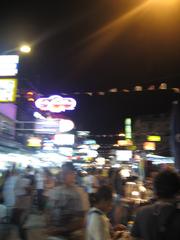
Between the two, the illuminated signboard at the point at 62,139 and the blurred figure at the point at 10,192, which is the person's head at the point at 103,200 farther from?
the illuminated signboard at the point at 62,139

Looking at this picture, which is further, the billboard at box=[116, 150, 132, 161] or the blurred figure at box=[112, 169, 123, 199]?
the billboard at box=[116, 150, 132, 161]

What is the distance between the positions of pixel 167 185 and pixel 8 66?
1518 cm

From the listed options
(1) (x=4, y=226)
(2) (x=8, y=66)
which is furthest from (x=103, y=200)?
(2) (x=8, y=66)

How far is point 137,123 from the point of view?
6806 cm

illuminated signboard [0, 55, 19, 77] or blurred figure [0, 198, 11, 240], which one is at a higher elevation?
illuminated signboard [0, 55, 19, 77]

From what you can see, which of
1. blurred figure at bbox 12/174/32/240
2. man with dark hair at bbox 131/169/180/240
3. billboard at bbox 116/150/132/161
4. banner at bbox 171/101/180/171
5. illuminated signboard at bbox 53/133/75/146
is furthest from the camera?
illuminated signboard at bbox 53/133/75/146

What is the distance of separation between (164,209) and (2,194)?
39.0 ft

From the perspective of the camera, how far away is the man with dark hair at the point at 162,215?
329 centimetres

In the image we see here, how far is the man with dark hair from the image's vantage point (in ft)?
10.8

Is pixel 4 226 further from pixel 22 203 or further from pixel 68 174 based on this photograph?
pixel 68 174

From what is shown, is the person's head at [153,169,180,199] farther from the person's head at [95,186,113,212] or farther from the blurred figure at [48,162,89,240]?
the blurred figure at [48,162,89,240]

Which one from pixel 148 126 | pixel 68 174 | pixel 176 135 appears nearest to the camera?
pixel 176 135

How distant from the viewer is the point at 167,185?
3.51m

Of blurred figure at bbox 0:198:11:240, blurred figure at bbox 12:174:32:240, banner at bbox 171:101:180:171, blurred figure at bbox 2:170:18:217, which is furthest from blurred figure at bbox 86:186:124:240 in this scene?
blurred figure at bbox 2:170:18:217
